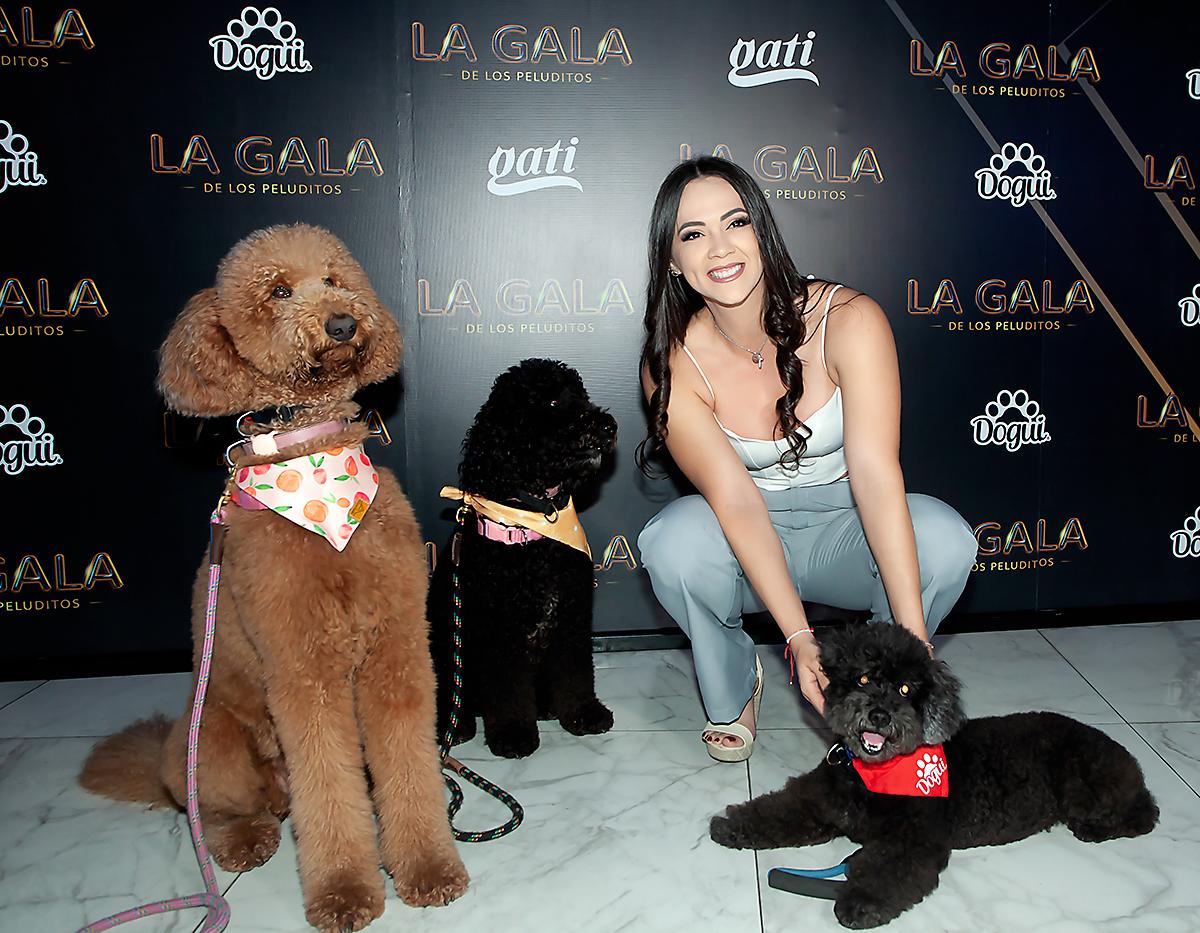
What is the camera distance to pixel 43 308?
9.65 feet

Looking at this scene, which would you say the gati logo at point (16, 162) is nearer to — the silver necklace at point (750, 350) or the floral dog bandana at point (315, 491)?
the floral dog bandana at point (315, 491)

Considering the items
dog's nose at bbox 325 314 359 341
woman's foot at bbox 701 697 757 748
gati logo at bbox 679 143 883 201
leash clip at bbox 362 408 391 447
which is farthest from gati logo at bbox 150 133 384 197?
woman's foot at bbox 701 697 757 748

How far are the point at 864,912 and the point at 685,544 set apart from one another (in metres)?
0.92

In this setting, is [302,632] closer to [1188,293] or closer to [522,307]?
[522,307]

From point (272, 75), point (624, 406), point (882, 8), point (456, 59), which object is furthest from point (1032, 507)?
point (272, 75)

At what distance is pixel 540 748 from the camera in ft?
8.20

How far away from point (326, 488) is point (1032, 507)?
2.52m

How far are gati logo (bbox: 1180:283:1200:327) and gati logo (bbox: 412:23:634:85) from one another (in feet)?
6.75

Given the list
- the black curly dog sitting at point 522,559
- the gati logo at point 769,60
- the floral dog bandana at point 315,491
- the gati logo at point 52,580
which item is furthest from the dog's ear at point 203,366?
the gati logo at point 769,60

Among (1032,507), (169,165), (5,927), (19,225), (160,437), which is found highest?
Answer: (169,165)

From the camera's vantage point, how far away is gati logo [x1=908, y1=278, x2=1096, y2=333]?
3.20 meters

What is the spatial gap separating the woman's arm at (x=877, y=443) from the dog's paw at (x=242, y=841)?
1.41 m

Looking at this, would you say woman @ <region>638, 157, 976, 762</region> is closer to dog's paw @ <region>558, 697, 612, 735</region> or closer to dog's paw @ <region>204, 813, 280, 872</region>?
dog's paw @ <region>558, 697, 612, 735</region>

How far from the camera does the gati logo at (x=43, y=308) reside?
2932mm
